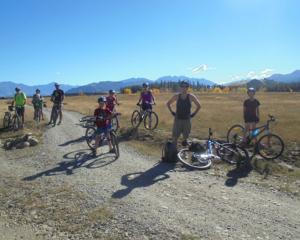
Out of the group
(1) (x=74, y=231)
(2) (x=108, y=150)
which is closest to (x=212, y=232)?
(1) (x=74, y=231)

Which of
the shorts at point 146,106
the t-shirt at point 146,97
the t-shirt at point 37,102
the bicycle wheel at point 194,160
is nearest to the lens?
the bicycle wheel at point 194,160

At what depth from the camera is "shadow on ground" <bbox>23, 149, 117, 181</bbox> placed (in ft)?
45.2

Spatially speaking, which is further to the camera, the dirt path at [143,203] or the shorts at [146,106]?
the shorts at [146,106]

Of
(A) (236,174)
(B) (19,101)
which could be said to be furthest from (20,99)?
(A) (236,174)

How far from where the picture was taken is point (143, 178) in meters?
12.3

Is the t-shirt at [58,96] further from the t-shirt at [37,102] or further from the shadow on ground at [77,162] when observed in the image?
the shadow on ground at [77,162]

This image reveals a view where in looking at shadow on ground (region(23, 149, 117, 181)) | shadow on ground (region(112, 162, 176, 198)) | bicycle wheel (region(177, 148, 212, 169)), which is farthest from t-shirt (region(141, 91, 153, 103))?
shadow on ground (region(112, 162, 176, 198))

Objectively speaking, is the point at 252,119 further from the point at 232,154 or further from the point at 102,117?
the point at 102,117

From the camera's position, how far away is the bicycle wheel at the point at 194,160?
13490mm

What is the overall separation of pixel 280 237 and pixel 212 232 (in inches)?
50.3

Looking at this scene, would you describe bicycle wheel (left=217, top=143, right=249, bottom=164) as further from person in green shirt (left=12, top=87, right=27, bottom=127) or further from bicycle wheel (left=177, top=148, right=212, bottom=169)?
person in green shirt (left=12, top=87, right=27, bottom=127)

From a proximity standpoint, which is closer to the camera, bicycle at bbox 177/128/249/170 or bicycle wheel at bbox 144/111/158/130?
bicycle at bbox 177/128/249/170

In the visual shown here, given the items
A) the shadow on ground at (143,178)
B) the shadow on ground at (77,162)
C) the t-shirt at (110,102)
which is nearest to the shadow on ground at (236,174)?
the shadow on ground at (143,178)

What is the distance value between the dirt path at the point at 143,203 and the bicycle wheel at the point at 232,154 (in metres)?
1.47
